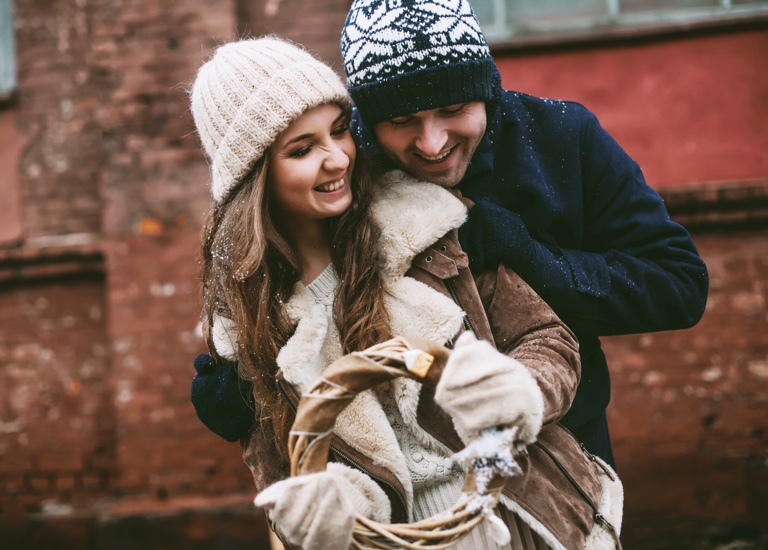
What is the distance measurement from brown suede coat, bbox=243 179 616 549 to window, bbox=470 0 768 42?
305 centimetres

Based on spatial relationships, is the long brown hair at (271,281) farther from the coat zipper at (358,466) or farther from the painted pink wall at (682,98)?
the painted pink wall at (682,98)

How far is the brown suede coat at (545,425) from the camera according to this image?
189cm

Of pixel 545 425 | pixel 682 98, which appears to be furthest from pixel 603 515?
pixel 682 98

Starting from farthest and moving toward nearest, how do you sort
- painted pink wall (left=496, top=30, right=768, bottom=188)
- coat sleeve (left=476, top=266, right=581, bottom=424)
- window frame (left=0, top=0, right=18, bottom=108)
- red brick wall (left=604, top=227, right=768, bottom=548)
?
window frame (left=0, top=0, right=18, bottom=108)
painted pink wall (left=496, top=30, right=768, bottom=188)
red brick wall (left=604, top=227, right=768, bottom=548)
coat sleeve (left=476, top=266, right=581, bottom=424)

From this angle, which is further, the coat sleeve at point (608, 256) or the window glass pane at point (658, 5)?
the window glass pane at point (658, 5)

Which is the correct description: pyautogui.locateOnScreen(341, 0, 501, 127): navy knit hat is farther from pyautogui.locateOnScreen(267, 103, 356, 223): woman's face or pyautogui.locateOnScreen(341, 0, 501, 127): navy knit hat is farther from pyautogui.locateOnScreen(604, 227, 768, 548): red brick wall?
pyautogui.locateOnScreen(604, 227, 768, 548): red brick wall

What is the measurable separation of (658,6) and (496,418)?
3.89 meters

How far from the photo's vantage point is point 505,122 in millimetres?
2307

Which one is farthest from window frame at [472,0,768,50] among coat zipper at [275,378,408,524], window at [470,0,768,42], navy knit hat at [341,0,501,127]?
coat zipper at [275,378,408,524]

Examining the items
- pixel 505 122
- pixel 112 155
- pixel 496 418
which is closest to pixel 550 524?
pixel 496 418

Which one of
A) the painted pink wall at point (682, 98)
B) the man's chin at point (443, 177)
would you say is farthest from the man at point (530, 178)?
the painted pink wall at point (682, 98)

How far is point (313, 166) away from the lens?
2.09 metres

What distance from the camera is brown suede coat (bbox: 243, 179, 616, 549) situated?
74.4 inches

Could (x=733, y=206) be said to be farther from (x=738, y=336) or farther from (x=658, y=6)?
(x=658, y=6)
